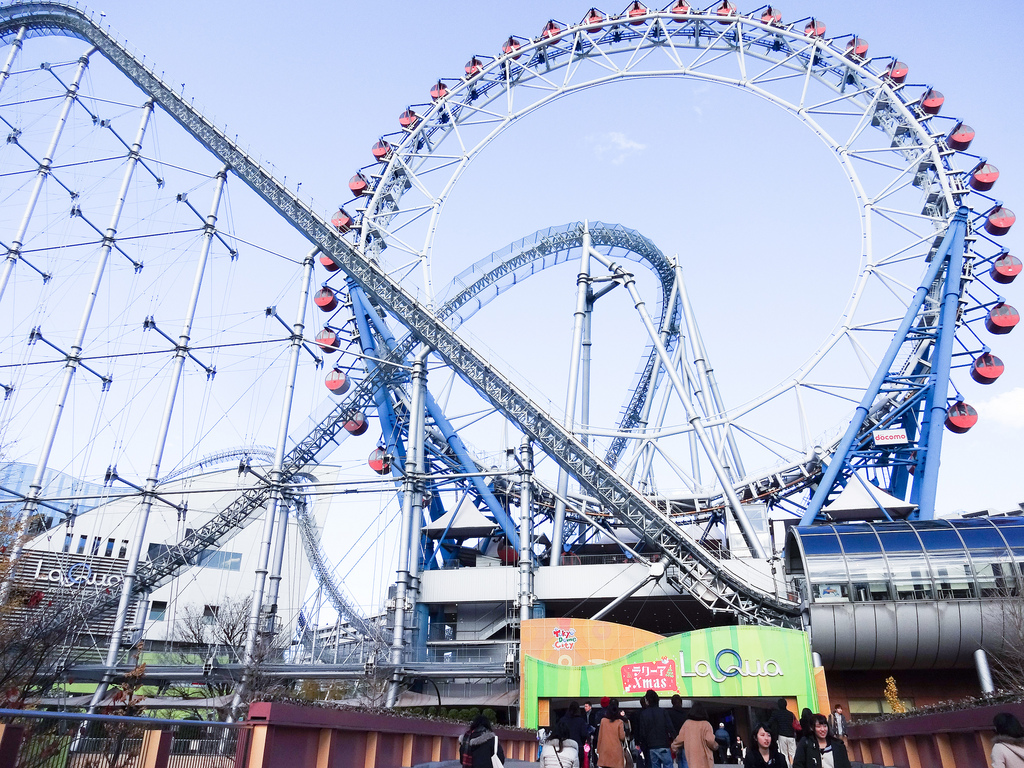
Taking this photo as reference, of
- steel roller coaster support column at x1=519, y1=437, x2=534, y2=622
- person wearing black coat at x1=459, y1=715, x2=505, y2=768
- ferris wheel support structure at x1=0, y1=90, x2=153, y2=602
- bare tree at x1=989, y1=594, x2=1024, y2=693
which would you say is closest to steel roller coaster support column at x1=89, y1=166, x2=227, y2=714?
ferris wheel support structure at x1=0, y1=90, x2=153, y2=602

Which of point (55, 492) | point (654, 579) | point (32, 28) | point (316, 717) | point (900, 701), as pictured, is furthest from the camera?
point (55, 492)

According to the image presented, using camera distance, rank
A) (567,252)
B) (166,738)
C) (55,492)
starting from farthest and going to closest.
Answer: (55,492) < (567,252) < (166,738)

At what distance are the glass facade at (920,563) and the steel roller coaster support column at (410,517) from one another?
14.4m

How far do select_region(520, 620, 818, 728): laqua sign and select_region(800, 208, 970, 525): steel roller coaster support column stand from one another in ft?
43.5

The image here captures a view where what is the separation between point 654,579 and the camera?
1270 inches

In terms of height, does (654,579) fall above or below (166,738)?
above

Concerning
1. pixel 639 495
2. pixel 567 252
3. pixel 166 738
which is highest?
pixel 567 252

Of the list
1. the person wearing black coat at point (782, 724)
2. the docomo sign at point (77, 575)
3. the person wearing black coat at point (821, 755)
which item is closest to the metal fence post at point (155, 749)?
the person wearing black coat at point (821, 755)

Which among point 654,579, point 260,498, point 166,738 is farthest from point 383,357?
point 166,738

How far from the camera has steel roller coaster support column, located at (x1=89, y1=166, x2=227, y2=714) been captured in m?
28.8

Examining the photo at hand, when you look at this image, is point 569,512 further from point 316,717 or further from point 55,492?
point 55,492

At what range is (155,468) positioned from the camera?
104 feet

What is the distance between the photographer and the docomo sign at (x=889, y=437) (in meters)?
37.3

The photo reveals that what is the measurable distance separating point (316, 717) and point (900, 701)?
24598mm
